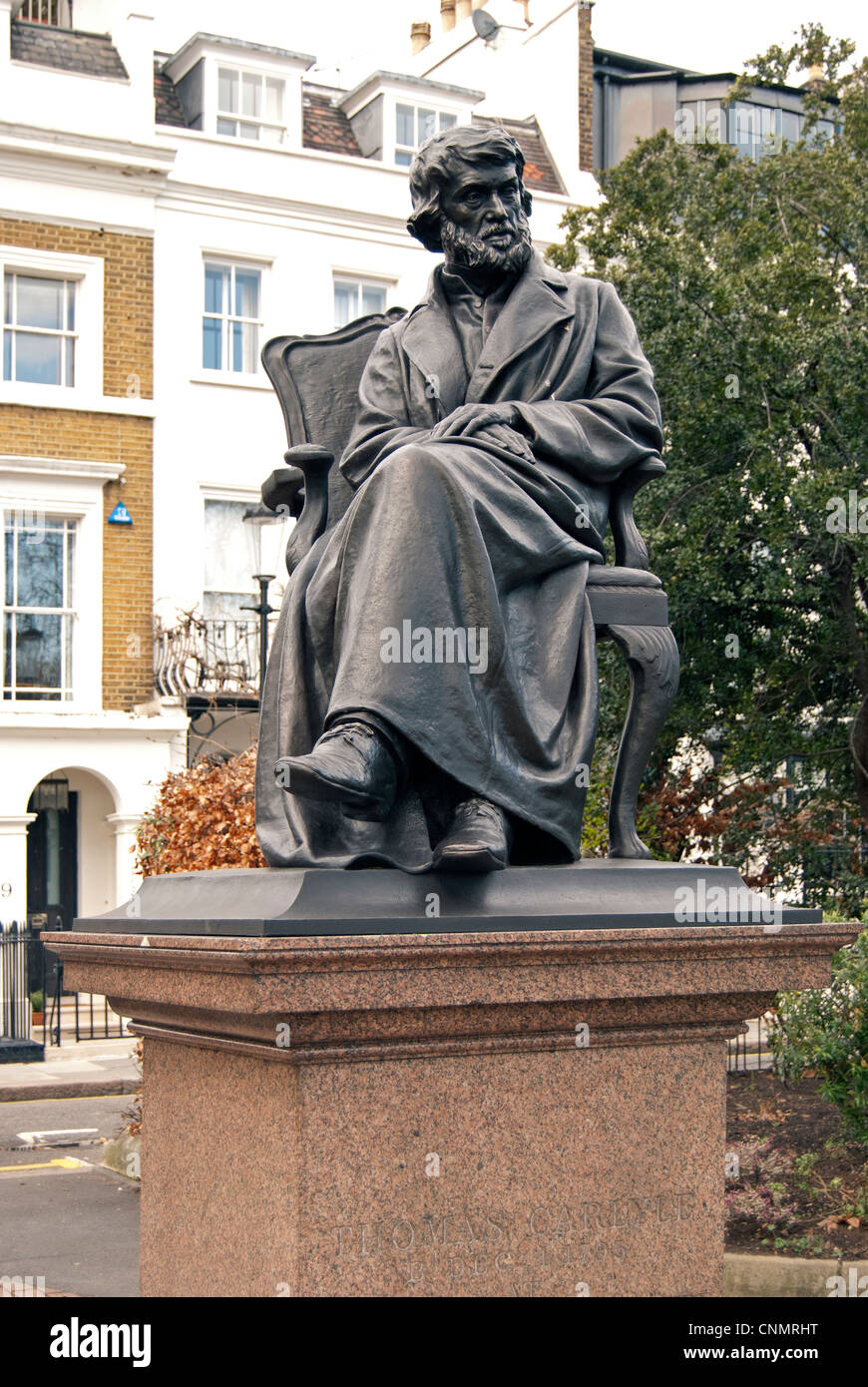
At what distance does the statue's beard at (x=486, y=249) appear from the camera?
516cm

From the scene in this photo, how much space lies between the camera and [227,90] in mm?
23906

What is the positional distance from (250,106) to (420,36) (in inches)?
322

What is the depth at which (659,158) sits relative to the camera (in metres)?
17.3

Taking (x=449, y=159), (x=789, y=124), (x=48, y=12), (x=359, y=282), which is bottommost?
(x=449, y=159)

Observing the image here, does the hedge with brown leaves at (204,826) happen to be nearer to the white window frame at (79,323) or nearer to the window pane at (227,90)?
the white window frame at (79,323)

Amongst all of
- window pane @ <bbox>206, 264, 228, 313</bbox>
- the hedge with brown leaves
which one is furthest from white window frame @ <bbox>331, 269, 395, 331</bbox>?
the hedge with brown leaves

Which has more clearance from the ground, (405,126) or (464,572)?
(405,126)

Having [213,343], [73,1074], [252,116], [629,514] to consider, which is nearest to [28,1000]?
[73,1074]

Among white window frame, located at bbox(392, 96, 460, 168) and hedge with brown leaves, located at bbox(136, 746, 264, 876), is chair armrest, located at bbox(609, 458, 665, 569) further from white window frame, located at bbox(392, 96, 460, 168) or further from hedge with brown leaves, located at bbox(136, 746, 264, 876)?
white window frame, located at bbox(392, 96, 460, 168)

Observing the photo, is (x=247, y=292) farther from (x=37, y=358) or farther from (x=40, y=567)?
(x=40, y=567)

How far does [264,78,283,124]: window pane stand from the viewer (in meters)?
24.1

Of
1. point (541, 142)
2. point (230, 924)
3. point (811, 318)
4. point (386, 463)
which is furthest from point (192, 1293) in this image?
point (541, 142)

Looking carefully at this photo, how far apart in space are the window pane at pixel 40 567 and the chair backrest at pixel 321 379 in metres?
16.3

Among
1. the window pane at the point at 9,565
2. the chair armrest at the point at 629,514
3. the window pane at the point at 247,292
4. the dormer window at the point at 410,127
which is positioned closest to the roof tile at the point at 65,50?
the window pane at the point at 247,292
